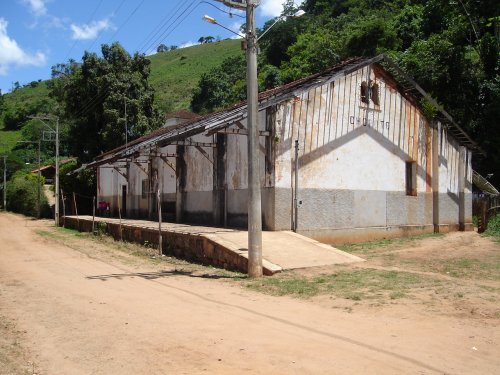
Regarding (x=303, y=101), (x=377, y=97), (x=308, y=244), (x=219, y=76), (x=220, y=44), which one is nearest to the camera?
(x=308, y=244)

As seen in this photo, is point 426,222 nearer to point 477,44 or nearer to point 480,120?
point 480,120

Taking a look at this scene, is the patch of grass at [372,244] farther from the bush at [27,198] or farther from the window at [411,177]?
the bush at [27,198]

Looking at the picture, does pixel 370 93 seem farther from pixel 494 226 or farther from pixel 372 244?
pixel 494 226

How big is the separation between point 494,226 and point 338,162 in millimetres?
7914

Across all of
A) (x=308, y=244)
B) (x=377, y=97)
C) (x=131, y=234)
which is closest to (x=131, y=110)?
(x=131, y=234)

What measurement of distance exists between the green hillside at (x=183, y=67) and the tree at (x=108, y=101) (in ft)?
105

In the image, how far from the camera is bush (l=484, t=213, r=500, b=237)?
64.1 ft

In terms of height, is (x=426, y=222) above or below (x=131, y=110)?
below

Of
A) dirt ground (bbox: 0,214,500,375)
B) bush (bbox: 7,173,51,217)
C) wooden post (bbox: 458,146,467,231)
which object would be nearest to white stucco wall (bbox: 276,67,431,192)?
wooden post (bbox: 458,146,467,231)

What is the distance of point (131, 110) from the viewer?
115ft

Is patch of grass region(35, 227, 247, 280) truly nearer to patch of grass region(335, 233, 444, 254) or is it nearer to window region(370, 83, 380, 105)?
patch of grass region(335, 233, 444, 254)

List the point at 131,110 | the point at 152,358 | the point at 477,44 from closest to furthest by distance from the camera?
the point at 152,358, the point at 477,44, the point at 131,110

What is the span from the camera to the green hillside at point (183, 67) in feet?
274

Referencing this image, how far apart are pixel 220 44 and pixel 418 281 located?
116 meters
